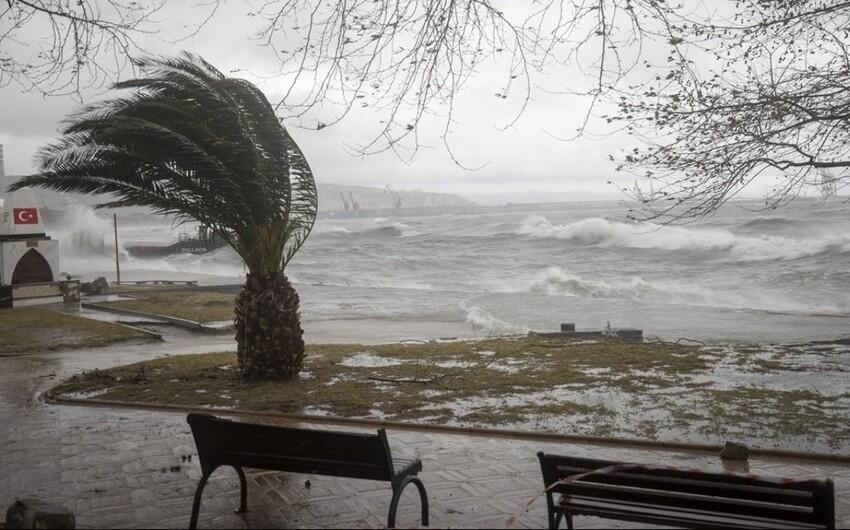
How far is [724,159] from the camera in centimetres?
908

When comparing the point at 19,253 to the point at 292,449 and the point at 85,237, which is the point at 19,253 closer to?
the point at 292,449

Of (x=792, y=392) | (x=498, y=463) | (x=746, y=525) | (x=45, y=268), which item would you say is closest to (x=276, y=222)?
(x=498, y=463)

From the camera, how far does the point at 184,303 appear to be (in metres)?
23.5

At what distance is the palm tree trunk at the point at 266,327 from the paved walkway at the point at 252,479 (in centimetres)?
190

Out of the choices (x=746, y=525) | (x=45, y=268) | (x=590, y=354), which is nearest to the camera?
(x=746, y=525)

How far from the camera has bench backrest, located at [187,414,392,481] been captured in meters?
4.36

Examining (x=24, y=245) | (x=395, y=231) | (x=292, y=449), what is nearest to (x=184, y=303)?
(x=24, y=245)

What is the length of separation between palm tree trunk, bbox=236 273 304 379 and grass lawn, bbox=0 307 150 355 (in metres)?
6.32

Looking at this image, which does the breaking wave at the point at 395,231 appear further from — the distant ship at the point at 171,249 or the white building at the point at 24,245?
the white building at the point at 24,245

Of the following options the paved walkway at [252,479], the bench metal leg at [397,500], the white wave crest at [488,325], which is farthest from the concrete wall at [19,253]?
the bench metal leg at [397,500]

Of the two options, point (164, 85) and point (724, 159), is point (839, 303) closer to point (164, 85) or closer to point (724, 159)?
point (724, 159)

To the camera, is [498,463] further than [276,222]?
No

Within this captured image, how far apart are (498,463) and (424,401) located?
262 cm

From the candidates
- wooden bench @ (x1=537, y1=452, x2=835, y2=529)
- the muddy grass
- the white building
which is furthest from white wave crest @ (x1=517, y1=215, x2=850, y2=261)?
wooden bench @ (x1=537, y1=452, x2=835, y2=529)
